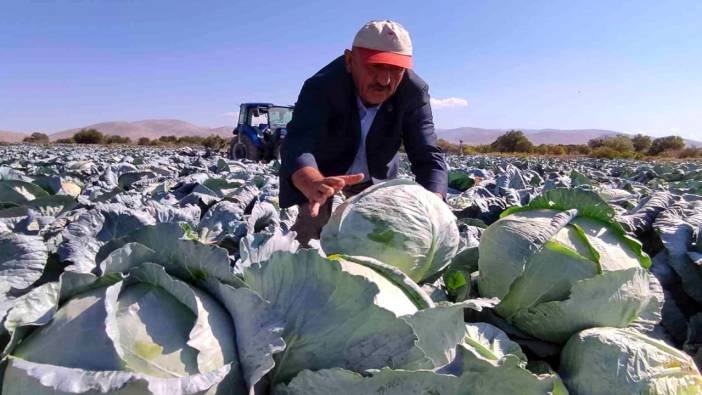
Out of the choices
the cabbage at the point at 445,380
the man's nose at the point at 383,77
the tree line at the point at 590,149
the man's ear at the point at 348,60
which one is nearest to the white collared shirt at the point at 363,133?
the man's ear at the point at 348,60

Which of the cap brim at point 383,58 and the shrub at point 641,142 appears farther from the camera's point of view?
the shrub at point 641,142

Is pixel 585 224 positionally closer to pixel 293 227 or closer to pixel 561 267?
pixel 561 267

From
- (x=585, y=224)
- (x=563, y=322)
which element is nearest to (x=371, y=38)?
(x=585, y=224)

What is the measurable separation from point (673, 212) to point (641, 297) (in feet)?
3.75

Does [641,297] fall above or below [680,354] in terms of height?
above

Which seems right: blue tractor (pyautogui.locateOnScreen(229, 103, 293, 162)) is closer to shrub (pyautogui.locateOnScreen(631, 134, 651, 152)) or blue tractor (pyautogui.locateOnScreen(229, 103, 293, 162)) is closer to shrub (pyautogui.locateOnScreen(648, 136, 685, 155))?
shrub (pyautogui.locateOnScreen(648, 136, 685, 155))

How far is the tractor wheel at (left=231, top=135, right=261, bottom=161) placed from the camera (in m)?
17.7

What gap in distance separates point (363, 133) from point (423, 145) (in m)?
0.35

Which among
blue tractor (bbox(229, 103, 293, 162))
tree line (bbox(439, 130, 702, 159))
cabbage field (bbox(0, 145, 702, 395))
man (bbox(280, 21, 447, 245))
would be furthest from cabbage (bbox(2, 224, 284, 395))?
→ tree line (bbox(439, 130, 702, 159))

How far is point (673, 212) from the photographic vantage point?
7.89ft

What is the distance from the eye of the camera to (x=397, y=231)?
65.3 inches

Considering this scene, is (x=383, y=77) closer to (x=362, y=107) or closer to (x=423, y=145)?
(x=362, y=107)

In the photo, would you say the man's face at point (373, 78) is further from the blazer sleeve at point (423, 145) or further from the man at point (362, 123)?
the blazer sleeve at point (423, 145)

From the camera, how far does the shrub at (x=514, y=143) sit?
4197cm
